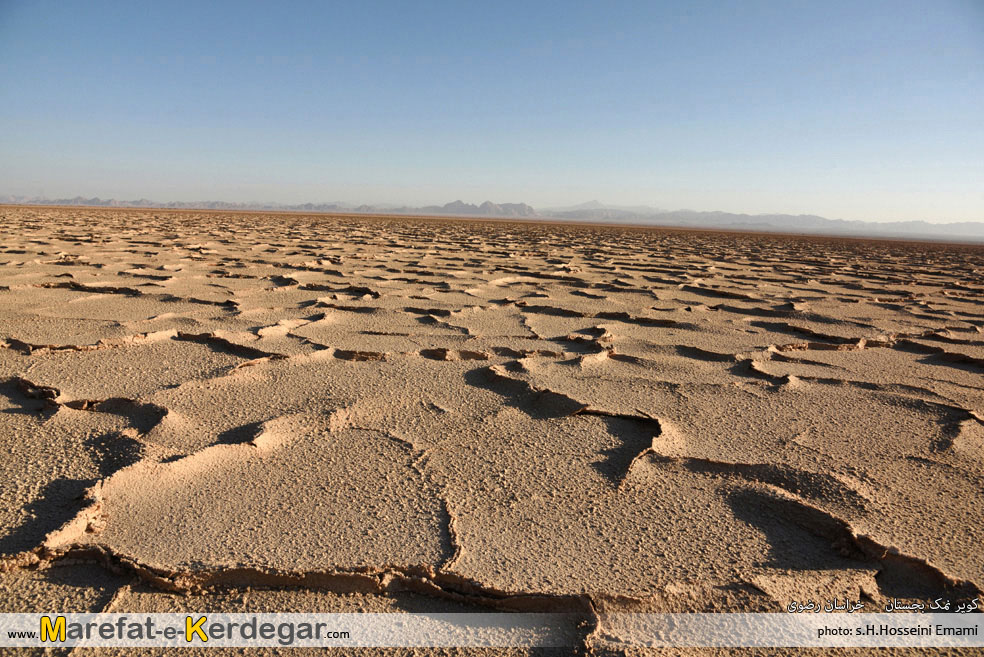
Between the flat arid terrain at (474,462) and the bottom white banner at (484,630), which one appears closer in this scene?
the bottom white banner at (484,630)

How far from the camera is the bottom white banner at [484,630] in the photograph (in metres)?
0.86

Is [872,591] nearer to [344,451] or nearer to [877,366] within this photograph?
[344,451]

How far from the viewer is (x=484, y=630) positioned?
0.90 metres

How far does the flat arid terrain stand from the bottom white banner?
0.08 ft

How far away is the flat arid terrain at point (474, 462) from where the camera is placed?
986 mm

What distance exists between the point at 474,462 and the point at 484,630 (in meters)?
0.54

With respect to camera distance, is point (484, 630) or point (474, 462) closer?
point (484, 630)

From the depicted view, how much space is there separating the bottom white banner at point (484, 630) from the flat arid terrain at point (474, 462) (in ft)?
0.08

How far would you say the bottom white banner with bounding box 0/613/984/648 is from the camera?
0.86m

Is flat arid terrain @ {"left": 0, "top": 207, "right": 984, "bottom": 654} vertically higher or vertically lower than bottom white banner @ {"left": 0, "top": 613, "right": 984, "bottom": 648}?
higher

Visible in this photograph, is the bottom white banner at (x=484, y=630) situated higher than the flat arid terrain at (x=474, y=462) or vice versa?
the flat arid terrain at (x=474, y=462)

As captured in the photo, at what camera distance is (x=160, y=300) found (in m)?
3.28

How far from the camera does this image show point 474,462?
142cm

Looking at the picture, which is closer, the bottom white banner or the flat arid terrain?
the bottom white banner
